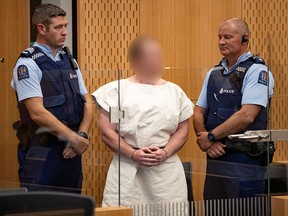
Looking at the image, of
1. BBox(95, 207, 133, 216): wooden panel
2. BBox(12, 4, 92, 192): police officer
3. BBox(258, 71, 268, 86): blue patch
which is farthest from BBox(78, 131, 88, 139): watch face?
→ BBox(258, 71, 268, 86): blue patch

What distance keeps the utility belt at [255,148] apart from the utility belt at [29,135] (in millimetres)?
1150

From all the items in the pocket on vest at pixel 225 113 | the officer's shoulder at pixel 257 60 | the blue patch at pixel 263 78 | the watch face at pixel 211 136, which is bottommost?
the watch face at pixel 211 136

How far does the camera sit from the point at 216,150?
622 cm

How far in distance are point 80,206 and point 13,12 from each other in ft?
14.3

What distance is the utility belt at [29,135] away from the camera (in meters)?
5.71

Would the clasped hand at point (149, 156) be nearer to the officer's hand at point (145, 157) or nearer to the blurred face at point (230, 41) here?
the officer's hand at point (145, 157)

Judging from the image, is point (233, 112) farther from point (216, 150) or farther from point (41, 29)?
point (41, 29)

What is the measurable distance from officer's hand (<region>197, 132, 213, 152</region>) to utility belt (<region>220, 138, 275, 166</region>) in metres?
0.09

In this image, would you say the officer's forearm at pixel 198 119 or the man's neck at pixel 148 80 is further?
the officer's forearm at pixel 198 119

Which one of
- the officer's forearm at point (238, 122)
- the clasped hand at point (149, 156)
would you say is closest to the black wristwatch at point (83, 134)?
the clasped hand at point (149, 156)

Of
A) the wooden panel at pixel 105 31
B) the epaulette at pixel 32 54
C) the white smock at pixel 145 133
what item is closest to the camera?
the epaulette at pixel 32 54

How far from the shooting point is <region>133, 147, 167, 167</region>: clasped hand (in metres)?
5.90

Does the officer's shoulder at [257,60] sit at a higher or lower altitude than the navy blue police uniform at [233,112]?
higher

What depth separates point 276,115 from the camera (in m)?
6.34
